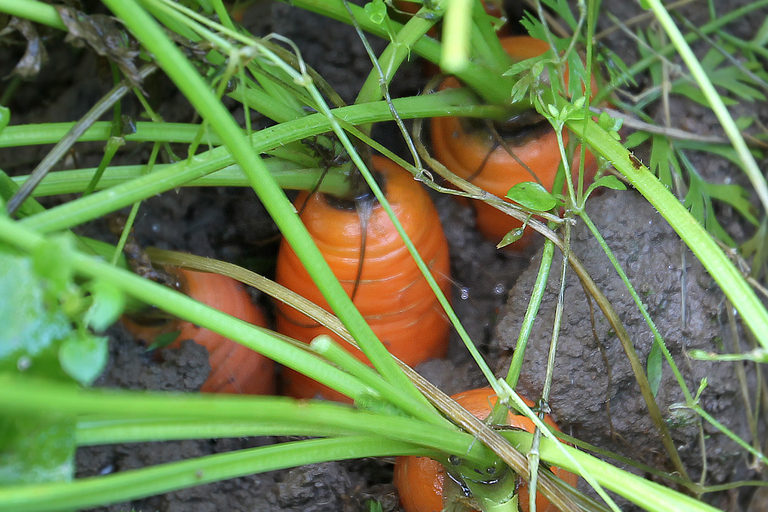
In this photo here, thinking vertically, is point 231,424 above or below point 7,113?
below

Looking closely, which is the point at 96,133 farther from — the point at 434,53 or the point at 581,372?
the point at 581,372

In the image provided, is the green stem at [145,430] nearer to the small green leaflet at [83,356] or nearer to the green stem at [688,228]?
the small green leaflet at [83,356]

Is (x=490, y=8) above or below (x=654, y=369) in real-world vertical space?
above

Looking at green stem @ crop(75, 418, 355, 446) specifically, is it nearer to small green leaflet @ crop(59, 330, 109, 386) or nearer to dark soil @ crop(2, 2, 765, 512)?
small green leaflet @ crop(59, 330, 109, 386)

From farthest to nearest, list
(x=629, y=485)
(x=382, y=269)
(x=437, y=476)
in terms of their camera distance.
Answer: (x=382, y=269) → (x=437, y=476) → (x=629, y=485)

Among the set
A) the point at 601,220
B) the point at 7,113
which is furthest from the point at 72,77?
the point at 601,220

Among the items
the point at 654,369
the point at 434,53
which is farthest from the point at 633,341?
the point at 434,53

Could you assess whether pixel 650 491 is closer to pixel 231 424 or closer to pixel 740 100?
pixel 231 424
